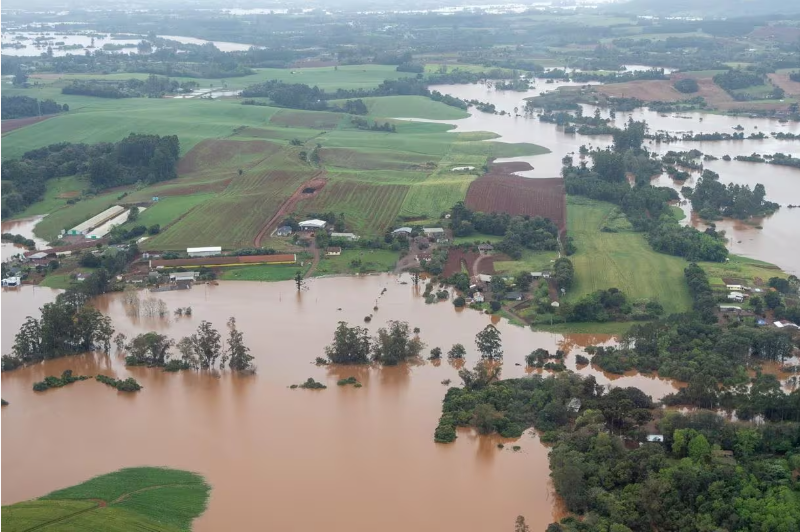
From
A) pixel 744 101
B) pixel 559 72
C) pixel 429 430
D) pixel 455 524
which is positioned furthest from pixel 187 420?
pixel 559 72

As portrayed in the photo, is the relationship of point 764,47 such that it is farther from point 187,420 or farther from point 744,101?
point 187,420

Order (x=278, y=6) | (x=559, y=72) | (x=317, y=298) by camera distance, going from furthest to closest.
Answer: (x=278, y=6) → (x=559, y=72) → (x=317, y=298)

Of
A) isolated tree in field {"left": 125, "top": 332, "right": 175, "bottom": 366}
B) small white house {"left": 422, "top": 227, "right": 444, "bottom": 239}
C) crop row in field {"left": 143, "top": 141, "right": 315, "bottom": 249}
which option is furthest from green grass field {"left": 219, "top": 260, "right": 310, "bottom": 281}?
isolated tree in field {"left": 125, "top": 332, "right": 175, "bottom": 366}

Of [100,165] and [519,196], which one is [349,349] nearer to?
[519,196]

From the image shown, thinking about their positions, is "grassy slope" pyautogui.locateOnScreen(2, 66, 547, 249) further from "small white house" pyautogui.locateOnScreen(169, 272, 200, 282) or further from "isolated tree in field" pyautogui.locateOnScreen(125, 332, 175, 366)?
"isolated tree in field" pyautogui.locateOnScreen(125, 332, 175, 366)

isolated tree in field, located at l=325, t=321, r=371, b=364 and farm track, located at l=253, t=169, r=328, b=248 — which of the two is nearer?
isolated tree in field, located at l=325, t=321, r=371, b=364

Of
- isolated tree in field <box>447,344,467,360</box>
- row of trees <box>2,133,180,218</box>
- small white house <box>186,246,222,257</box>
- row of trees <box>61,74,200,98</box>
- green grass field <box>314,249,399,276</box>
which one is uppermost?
row of trees <box>61,74,200,98</box>

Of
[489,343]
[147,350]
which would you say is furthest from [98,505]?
[489,343]
